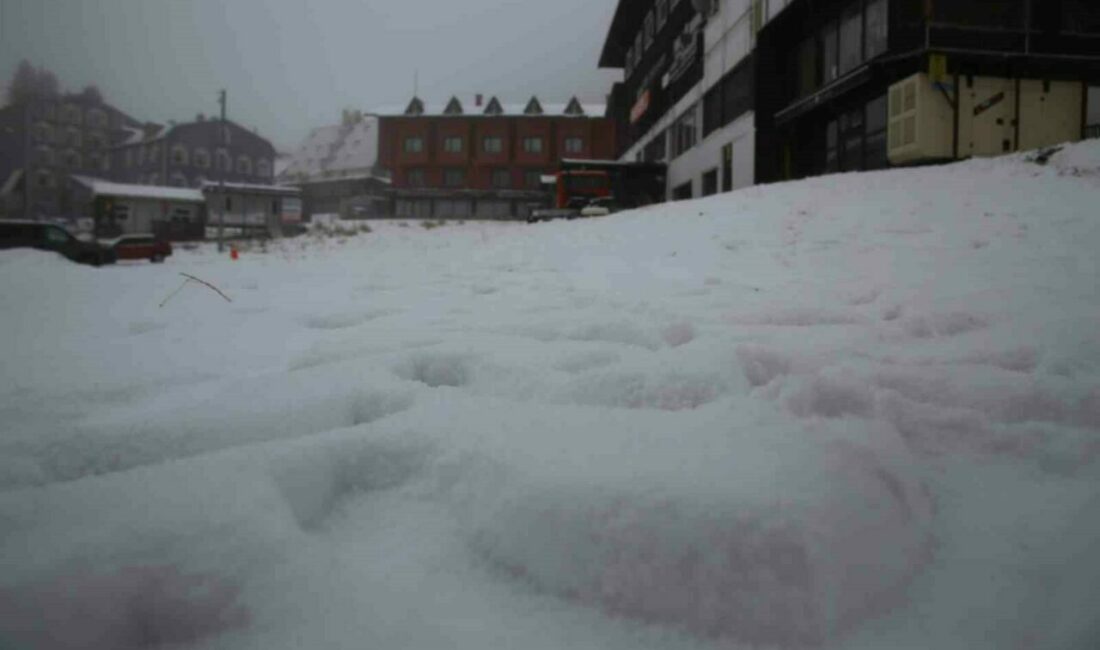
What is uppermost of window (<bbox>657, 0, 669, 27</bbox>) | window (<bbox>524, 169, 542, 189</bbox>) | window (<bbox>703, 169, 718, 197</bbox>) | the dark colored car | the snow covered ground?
window (<bbox>657, 0, 669, 27</bbox>)

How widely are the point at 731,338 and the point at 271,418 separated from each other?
6.43 feet

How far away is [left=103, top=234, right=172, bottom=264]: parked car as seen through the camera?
22.7 meters

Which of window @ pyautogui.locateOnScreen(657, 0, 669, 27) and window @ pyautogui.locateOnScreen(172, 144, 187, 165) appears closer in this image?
window @ pyautogui.locateOnScreen(657, 0, 669, 27)

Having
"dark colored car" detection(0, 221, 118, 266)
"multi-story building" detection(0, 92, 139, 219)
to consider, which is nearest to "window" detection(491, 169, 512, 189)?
"multi-story building" detection(0, 92, 139, 219)

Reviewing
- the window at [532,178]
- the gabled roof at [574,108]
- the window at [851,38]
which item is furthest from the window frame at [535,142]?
the window at [851,38]

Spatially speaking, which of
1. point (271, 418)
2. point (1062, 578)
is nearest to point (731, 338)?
point (1062, 578)

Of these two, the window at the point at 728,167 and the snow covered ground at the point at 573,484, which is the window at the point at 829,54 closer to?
the window at the point at 728,167

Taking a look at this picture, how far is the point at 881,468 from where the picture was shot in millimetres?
1523

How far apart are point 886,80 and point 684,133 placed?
11936 mm

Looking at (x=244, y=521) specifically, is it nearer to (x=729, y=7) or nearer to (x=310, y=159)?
(x=729, y=7)

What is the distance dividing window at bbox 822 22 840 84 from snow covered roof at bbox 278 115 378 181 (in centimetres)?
4654

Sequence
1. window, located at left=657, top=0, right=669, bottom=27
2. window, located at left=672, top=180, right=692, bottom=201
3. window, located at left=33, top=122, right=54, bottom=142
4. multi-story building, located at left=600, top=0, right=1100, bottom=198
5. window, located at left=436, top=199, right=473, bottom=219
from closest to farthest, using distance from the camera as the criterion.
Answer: window, located at left=33, top=122, right=54, bottom=142 < multi-story building, located at left=600, top=0, right=1100, bottom=198 < window, located at left=672, top=180, right=692, bottom=201 < window, located at left=657, top=0, right=669, bottom=27 < window, located at left=436, top=199, right=473, bottom=219

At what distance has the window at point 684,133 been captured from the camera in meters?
24.6

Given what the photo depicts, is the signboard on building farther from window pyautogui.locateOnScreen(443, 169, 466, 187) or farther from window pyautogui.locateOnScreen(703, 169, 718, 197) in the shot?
window pyautogui.locateOnScreen(703, 169, 718, 197)
